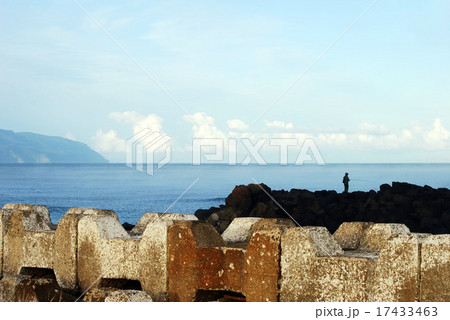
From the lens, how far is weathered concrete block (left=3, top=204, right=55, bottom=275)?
806 cm

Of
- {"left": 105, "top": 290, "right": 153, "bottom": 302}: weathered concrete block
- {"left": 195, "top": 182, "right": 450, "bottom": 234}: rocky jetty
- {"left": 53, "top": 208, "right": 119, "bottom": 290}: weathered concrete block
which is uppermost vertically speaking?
{"left": 195, "top": 182, "right": 450, "bottom": 234}: rocky jetty

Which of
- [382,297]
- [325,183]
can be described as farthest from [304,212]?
[325,183]

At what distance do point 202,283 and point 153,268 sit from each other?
62 centimetres

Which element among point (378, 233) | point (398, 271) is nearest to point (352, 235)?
point (378, 233)

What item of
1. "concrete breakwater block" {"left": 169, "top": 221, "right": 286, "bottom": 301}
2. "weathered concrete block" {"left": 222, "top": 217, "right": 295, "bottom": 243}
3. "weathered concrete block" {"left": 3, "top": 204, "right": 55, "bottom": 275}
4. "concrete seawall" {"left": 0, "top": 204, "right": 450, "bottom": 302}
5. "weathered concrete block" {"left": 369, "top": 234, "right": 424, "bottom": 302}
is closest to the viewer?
"weathered concrete block" {"left": 369, "top": 234, "right": 424, "bottom": 302}

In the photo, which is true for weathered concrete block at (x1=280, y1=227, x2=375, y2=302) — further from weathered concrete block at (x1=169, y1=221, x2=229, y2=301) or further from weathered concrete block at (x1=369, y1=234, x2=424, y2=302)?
weathered concrete block at (x1=169, y1=221, x2=229, y2=301)

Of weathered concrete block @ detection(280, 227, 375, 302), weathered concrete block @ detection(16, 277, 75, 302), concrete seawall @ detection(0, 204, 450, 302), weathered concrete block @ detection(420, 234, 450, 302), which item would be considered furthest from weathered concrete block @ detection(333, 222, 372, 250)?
weathered concrete block @ detection(16, 277, 75, 302)

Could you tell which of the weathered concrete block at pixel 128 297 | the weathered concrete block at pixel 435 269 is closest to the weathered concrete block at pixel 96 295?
the weathered concrete block at pixel 128 297

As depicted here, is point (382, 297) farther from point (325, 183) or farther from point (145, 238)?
point (325, 183)

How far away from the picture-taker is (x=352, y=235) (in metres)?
7.27

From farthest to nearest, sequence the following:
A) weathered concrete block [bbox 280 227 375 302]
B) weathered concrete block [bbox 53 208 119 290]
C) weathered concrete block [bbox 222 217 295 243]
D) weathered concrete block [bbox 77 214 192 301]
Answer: weathered concrete block [bbox 222 217 295 243] < weathered concrete block [bbox 53 208 119 290] < weathered concrete block [bbox 77 214 192 301] < weathered concrete block [bbox 280 227 375 302]

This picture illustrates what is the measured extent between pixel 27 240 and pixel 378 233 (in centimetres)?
435

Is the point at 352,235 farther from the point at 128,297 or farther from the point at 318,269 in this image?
the point at 128,297

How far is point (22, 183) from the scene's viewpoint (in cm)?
9644
